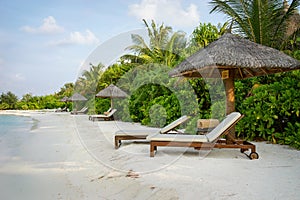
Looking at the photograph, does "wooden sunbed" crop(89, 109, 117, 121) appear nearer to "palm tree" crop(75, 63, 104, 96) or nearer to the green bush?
the green bush

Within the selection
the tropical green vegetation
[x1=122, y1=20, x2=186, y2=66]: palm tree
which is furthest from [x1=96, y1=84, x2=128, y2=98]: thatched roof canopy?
[x1=122, y1=20, x2=186, y2=66]: palm tree

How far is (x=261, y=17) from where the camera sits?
831cm

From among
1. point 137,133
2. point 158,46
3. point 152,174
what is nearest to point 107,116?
point 158,46

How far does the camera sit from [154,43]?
17.1 metres

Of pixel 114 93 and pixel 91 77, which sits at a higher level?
pixel 91 77

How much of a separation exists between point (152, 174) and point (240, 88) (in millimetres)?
4348

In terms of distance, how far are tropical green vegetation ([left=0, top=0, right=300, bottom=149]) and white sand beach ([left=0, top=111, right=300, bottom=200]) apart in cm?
85

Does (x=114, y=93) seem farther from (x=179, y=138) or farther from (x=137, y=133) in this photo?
(x=179, y=138)

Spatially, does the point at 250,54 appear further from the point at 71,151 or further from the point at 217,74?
the point at 71,151

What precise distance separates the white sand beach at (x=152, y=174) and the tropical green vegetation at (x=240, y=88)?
85 cm

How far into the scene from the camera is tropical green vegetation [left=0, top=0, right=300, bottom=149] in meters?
5.51

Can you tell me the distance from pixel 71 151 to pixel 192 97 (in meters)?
4.60

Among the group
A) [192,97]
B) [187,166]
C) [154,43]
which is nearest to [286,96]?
[187,166]

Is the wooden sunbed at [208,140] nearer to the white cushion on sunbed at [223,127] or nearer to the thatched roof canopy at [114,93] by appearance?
the white cushion on sunbed at [223,127]
